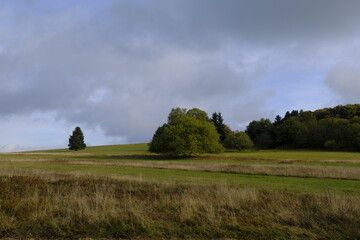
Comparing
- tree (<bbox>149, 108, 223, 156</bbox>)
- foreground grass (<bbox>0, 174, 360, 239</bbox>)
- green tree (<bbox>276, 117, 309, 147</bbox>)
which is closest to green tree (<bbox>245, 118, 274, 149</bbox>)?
green tree (<bbox>276, 117, 309, 147</bbox>)

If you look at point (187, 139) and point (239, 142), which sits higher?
point (187, 139)

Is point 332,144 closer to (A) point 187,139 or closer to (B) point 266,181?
(A) point 187,139

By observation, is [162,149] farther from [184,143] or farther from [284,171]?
[284,171]

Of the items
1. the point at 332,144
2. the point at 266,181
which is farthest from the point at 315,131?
the point at 266,181

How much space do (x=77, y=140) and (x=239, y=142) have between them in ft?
223

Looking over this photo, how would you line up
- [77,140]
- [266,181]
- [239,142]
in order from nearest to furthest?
[266,181]
[239,142]
[77,140]

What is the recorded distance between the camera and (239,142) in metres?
98.8

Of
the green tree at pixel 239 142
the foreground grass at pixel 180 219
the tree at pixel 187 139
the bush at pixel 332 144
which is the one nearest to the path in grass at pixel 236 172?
the foreground grass at pixel 180 219

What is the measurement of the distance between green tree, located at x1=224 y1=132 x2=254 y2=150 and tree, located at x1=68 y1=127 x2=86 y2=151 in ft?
206

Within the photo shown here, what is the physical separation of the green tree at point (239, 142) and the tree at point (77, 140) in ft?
206

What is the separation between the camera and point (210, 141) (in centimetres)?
6544

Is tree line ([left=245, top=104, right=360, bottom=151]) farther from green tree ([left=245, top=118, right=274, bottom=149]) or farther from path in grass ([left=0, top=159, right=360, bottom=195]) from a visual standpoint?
path in grass ([left=0, top=159, right=360, bottom=195])

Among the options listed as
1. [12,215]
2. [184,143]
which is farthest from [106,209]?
[184,143]

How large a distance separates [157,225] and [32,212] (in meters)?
3.86
